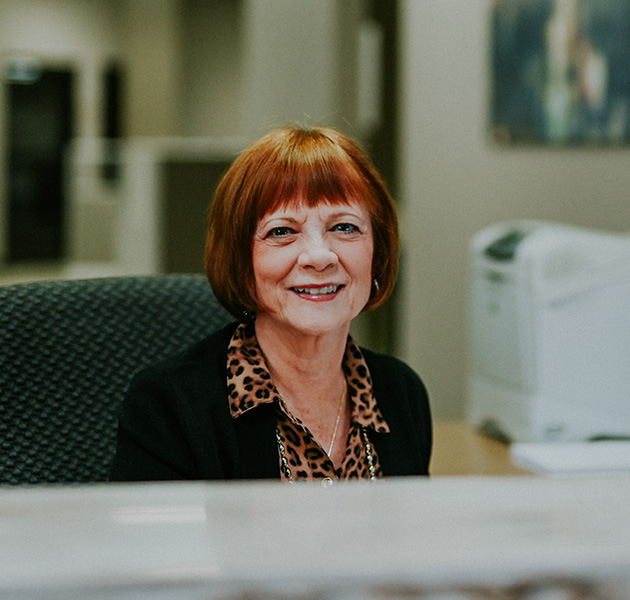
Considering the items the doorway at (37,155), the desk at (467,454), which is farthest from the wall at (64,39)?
the desk at (467,454)

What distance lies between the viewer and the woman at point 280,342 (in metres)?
0.96

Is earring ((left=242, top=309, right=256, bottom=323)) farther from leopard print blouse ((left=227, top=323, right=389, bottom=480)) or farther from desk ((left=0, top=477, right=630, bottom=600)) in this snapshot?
desk ((left=0, top=477, right=630, bottom=600))

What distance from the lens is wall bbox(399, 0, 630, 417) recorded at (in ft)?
9.13

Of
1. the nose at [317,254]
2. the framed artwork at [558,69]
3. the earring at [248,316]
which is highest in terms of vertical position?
the framed artwork at [558,69]

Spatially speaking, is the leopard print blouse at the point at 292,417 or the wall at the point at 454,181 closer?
the leopard print blouse at the point at 292,417

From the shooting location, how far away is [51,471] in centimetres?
102

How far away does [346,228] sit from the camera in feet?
3.25

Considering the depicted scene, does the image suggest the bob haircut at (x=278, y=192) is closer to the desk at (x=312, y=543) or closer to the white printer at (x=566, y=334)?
the desk at (x=312, y=543)

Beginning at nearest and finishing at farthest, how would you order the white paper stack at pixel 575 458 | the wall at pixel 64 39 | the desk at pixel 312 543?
the desk at pixel 312 543 < the white paper stack at pixel 575 458 < the wall at pixel 64 39

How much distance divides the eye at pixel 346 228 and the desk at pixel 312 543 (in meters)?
0.73

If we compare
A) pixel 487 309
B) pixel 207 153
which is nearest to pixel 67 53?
pixel 207 153

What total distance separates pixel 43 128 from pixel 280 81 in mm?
6417

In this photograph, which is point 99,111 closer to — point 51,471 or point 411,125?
point 411,125

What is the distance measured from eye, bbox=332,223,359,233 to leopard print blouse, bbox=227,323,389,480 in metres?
0.17
